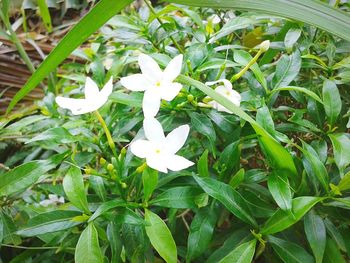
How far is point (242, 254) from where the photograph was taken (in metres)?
0.57

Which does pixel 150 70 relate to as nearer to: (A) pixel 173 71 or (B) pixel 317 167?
(A) pixel 173 71

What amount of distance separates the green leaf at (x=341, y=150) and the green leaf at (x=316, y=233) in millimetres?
90

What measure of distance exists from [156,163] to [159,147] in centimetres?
3

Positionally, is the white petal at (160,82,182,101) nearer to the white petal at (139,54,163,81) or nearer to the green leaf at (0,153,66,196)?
the white petal at (139,54,163,81)

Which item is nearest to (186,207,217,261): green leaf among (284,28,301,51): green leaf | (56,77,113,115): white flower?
(56,77,113,115): white flower

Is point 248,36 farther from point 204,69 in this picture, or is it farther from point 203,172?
point 203,172

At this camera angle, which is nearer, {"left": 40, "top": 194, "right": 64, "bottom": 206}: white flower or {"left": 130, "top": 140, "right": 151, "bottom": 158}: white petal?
{"left": 130, "top": 140, "right": 151, "bottom": 158}: white petal

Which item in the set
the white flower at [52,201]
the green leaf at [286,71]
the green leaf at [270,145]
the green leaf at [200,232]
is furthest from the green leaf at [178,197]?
the white flower at [52,201]

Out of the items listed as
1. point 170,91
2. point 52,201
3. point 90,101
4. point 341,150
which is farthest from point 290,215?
point 52,201

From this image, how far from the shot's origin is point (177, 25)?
864 millimetres

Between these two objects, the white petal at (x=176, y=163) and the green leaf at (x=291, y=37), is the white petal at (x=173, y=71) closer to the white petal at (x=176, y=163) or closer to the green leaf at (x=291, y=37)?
the white petal at (x=176, y=163)

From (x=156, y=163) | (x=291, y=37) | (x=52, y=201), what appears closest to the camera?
(x=156, y=163)

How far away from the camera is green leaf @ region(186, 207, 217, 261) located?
58 cm

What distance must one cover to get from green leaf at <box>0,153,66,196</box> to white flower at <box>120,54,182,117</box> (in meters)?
0.19
